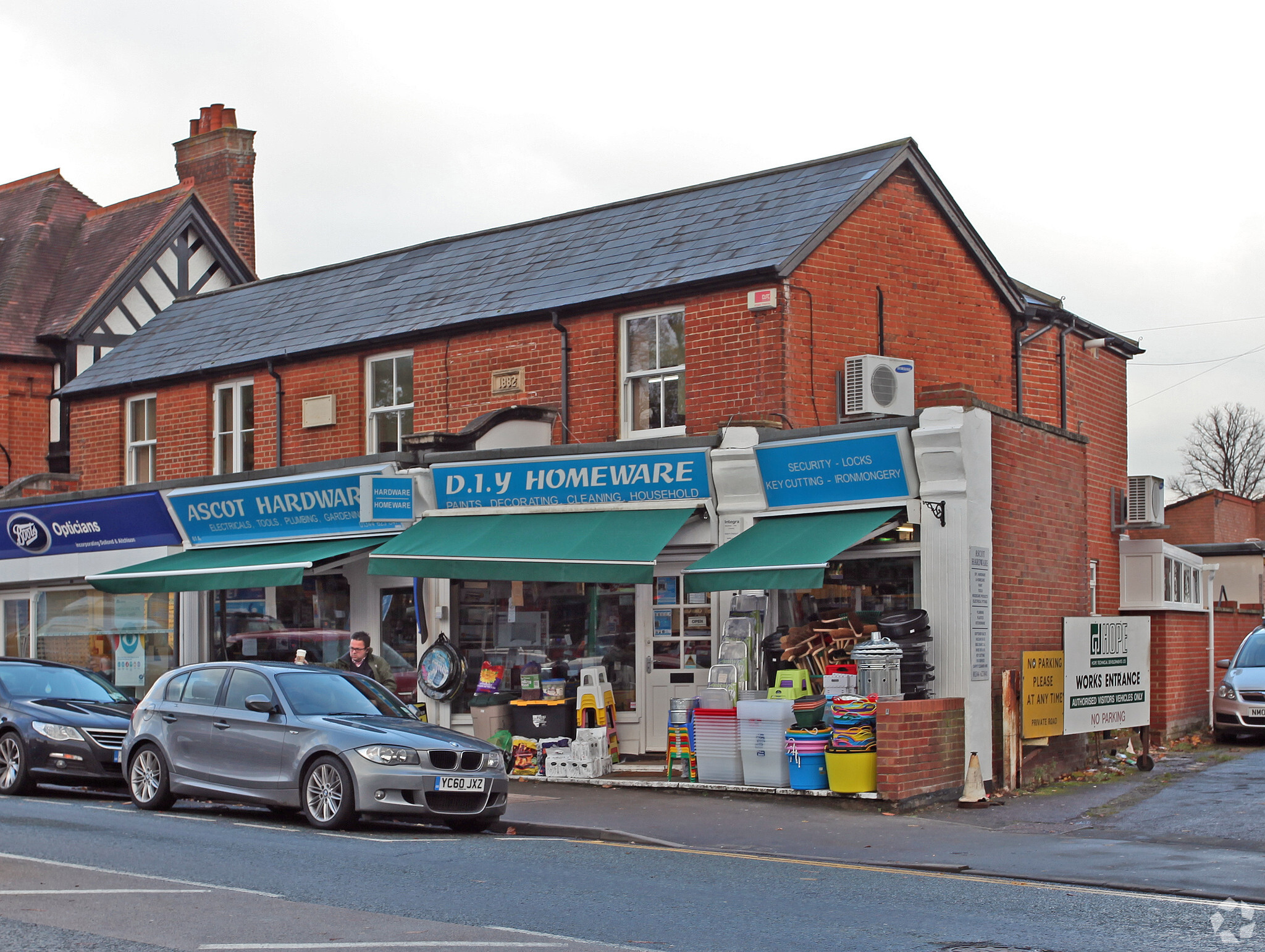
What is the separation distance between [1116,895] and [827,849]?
2.54 m

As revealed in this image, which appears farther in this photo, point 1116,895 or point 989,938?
point 1116,895

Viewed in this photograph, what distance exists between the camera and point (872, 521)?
549 inches

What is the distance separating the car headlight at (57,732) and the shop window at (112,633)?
6252 mm

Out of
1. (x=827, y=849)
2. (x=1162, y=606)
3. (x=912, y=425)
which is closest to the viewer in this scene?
(x=827, y=849)

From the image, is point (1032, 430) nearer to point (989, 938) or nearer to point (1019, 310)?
point (1019, 310)

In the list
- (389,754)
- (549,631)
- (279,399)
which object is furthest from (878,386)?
(279,399)

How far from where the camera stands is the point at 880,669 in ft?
42.8

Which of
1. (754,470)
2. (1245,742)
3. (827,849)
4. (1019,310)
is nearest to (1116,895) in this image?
(827,849)

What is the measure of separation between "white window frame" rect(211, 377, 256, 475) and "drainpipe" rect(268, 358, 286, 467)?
23.4 inches

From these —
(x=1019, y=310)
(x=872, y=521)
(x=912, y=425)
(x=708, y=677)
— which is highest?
(x=1019, y=310)

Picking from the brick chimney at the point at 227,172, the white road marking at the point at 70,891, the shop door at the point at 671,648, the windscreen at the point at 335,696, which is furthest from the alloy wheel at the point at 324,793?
the brick chimney at the point at 227,172

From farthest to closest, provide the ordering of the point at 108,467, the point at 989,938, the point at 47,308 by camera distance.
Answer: the point at 47,308 → the point at 108,467 → the point at 989,938

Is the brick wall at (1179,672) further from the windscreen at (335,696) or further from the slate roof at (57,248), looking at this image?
the slate roof at (57,248)

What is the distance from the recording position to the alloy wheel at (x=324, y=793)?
1152 centimetres
